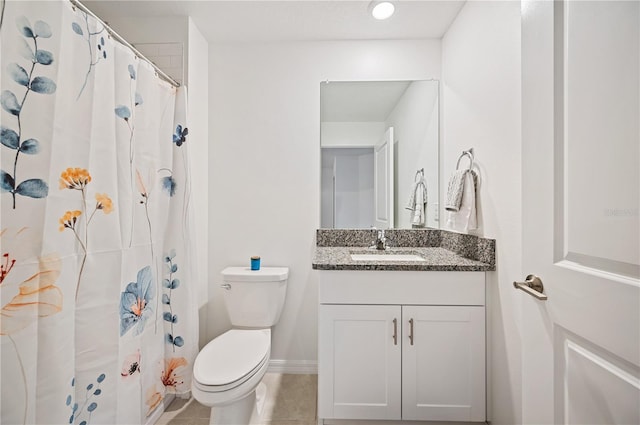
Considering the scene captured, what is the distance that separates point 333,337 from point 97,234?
1114mm

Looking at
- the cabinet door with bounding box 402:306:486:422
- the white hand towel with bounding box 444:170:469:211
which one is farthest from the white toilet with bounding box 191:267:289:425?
the white hand towel with bounding box 444:170:469:211

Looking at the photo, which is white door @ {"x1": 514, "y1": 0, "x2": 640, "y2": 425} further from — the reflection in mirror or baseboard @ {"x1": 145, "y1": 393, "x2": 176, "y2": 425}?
baseboard @ {"x1": 145, "y1": 393, "x2": 176, "y2": 425}

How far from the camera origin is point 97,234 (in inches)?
46.9

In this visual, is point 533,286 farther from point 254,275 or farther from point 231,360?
point 254,275

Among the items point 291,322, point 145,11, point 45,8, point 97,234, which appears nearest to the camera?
point 45,8

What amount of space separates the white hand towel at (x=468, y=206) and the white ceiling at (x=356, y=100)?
793mm

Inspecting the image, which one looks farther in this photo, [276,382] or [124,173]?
[276,382]

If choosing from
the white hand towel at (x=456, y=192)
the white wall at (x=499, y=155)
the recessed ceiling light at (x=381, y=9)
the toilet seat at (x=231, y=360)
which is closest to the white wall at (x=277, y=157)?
the recessed ceiling light at (x=381, y=9)

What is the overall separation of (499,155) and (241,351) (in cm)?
157

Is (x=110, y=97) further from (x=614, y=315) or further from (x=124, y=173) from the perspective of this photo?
(x=614, y=315)

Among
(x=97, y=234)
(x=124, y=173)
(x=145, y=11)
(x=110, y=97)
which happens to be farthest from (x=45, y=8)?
(x=145, y=11)

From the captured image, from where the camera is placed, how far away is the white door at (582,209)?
0.61 meters

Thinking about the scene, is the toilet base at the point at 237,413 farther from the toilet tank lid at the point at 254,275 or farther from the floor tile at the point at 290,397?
the toilet tank lid at the point at 254,275

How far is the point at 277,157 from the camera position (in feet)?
7.14
